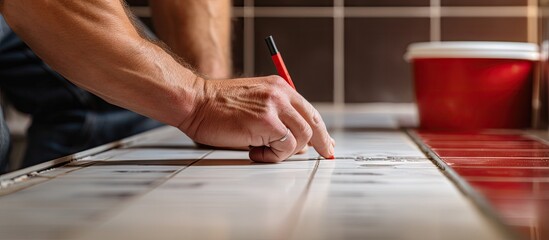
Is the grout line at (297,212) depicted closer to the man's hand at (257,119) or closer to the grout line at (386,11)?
the man's hand at (257,119)

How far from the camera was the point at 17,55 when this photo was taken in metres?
1.72

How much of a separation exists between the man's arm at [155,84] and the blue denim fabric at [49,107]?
2.46 ft

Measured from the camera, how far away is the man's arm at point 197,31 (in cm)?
172

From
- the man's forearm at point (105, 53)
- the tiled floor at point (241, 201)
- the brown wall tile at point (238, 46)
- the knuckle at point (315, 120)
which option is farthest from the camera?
the brown wall tile at point (238, 46)

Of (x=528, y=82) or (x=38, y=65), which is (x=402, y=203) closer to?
(x=528, y=82)

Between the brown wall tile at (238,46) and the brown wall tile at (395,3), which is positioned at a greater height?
the brown wall tile at (395,3)

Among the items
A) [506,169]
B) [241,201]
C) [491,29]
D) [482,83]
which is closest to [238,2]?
[491,29]

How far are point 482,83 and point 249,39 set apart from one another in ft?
3.89

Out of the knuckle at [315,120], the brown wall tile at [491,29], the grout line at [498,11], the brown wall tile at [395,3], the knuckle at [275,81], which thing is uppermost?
the brown wall tile at [395,3]

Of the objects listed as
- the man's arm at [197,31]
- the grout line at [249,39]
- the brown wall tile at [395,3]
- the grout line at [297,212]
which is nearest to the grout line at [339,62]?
the brown wall tile at [395,3]

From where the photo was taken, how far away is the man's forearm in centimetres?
96

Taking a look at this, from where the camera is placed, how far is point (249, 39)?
2.71 metres

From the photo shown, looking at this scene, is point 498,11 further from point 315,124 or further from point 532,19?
point 315,124

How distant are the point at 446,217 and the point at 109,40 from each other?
501 mm
